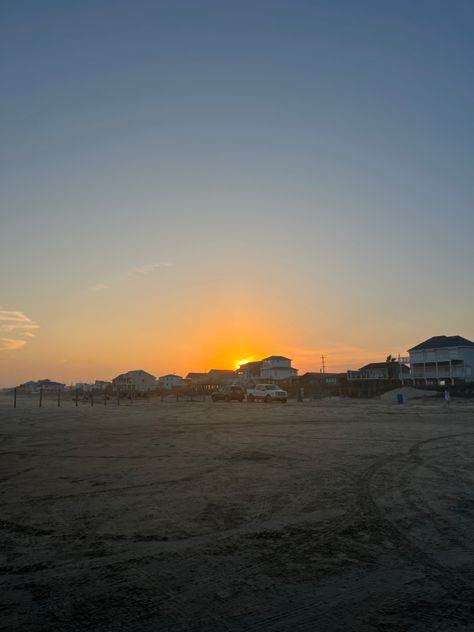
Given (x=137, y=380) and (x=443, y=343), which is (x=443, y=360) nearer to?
(x=443, y=343)

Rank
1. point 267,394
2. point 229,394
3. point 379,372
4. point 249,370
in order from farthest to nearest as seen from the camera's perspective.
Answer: point 249,370, point 379,372, point 229,394, point 267,394

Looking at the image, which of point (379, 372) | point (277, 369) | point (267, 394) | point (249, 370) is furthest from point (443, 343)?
point (249, 370)

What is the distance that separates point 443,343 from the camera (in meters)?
73.2

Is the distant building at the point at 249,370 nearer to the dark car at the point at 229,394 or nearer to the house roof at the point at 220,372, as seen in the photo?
the house roof at the point at 220,372

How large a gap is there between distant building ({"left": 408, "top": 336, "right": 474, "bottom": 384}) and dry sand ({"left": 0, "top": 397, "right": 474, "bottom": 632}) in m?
66.6

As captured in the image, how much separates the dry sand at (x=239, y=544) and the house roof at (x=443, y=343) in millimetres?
67855

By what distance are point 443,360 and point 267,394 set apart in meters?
37.7

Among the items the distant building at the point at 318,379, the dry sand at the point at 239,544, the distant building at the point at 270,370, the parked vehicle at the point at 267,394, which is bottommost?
the dry sand at the point at 239,544

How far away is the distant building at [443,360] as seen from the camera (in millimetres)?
69875

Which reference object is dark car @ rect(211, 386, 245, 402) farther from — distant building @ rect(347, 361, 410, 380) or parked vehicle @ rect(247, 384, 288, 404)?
distant building @ rect(347, 361, 410, 380)

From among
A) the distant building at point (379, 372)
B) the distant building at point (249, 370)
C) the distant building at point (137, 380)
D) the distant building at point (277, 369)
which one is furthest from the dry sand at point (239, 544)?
the distant building at point (137, 380)

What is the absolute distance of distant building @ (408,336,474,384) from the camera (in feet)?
229

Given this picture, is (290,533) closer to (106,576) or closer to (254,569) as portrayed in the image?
(254,569)

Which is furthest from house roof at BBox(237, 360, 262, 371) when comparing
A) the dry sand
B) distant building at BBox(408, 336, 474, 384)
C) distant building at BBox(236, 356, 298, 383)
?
the dry sand
